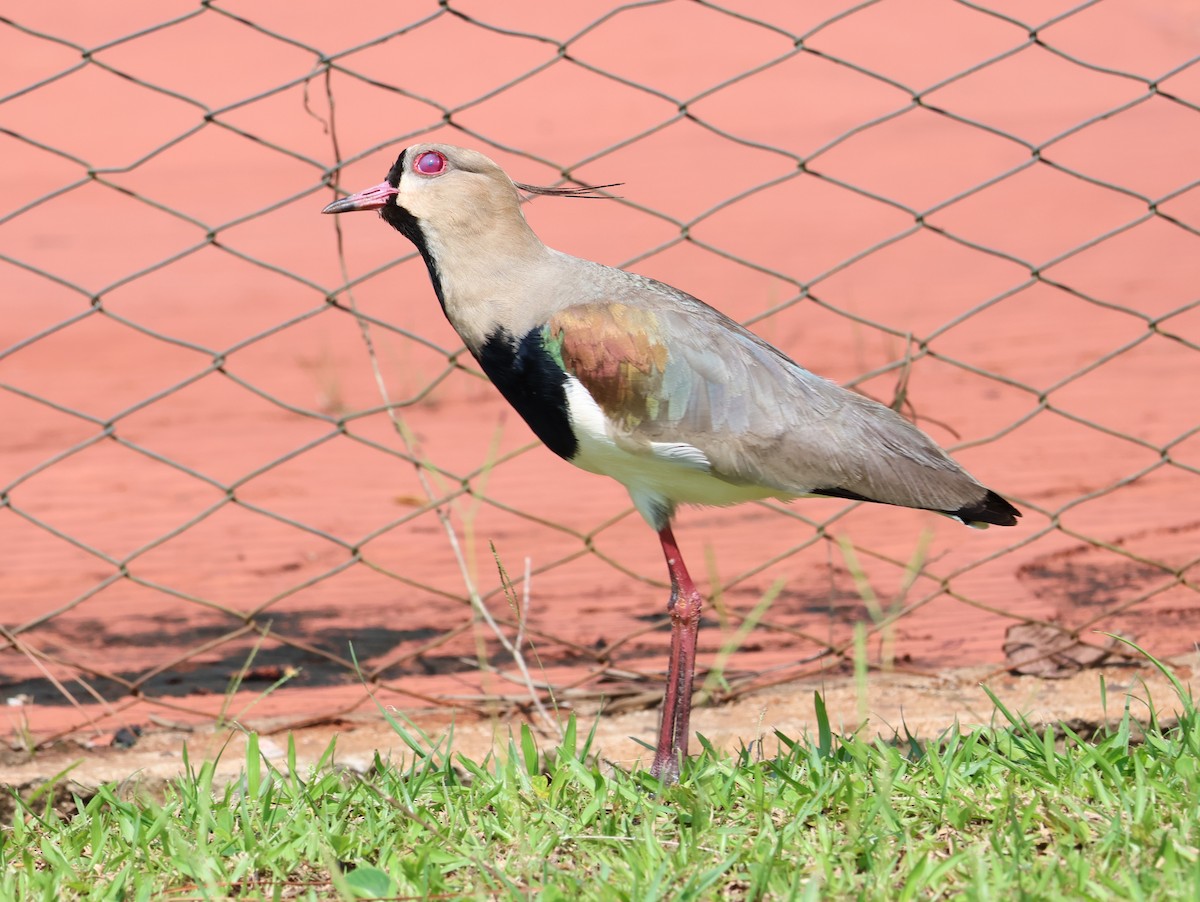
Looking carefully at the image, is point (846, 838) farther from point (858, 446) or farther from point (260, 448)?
point (260, 448)

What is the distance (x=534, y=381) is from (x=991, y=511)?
0.95 meters

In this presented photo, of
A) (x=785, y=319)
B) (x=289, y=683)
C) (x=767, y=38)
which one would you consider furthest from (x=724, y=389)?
(x=767, y=38)

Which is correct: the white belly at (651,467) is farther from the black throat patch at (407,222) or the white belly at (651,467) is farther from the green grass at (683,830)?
the green grass at (683,830)

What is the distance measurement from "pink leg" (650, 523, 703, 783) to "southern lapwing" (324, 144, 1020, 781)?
1cm

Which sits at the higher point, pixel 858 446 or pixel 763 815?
pixel 858 446

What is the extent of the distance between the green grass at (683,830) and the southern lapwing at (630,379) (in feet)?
1.01

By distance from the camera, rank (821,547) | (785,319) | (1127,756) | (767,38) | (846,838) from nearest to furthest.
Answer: (846,838) → (1127,756) → (821,547) → (785,319) → (767,38)

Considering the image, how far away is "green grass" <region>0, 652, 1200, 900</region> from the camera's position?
2.32 meters

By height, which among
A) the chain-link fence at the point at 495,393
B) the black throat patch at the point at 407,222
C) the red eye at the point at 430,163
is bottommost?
the chain-link fence at the point at 495,393

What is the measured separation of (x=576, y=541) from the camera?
5406 millimetres

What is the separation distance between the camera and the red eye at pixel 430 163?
2855 millimetres

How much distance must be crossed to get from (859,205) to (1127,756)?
39.3ft

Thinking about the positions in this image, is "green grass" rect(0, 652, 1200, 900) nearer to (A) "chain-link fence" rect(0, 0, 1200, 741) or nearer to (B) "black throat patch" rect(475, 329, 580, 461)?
(A) "chain-link fence" rect(0, 0, 1200, 741)

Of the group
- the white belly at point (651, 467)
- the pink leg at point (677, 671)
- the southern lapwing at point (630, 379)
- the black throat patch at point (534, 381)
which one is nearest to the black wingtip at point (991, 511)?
the southern lapwing at point (630, 379)
